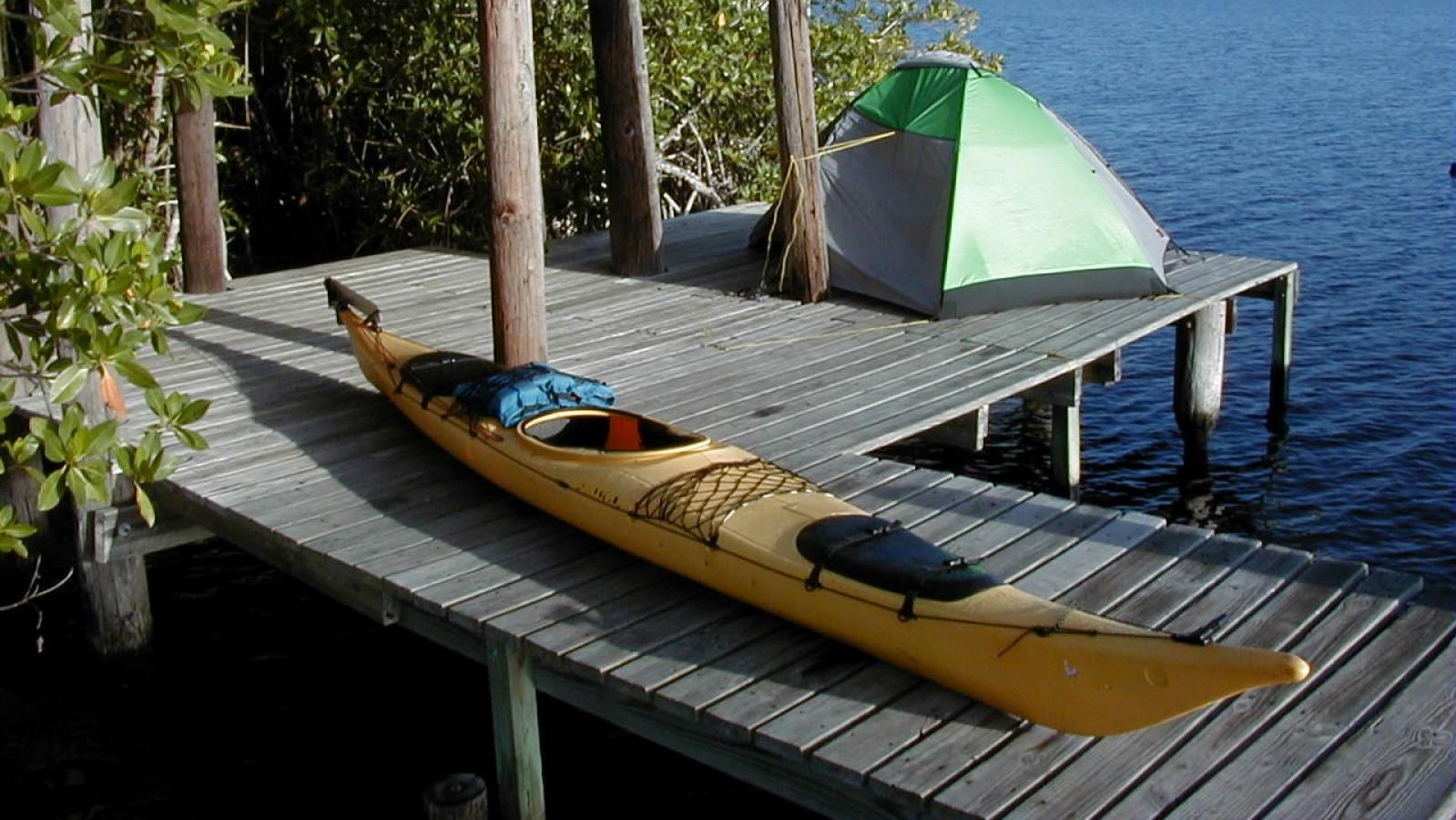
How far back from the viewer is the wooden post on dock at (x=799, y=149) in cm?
948

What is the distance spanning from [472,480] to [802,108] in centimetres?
361

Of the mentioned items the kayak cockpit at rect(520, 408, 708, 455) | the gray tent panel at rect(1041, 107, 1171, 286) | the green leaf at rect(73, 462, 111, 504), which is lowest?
the kayak cockpit at rect(520, 408, 708, 455)

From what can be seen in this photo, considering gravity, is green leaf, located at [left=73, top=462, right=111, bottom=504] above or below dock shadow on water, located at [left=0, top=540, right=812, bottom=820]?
above

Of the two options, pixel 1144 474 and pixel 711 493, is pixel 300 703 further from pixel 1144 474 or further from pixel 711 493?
pixel 1144 474

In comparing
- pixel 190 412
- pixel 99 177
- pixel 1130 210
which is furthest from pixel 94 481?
pixel 1130 210

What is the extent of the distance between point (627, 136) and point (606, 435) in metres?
3.80

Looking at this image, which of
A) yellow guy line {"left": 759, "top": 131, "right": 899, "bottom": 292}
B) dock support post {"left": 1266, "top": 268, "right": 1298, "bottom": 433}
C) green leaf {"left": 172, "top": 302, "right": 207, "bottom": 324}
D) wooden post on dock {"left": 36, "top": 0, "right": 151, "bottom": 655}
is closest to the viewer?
green leaf {"left": 172, "top": 302, "right": 207, "bottom": 324}

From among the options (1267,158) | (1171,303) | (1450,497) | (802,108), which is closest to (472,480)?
(802,108)

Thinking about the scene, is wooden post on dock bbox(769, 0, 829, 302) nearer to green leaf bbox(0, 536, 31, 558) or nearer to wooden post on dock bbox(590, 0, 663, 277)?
wooden post on dock bbox(590, 0, 663, 277)

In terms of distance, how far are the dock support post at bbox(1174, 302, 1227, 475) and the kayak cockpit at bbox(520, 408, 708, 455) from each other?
4673mm

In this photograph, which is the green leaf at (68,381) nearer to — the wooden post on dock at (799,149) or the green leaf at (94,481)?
the green leaf at (94,481)

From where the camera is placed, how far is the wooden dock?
476 centimetres

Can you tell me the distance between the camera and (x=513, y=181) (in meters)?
8.02

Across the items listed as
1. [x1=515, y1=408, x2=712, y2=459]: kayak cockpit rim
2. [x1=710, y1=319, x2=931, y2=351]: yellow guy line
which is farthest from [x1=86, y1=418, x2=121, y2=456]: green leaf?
[x1=710, y1=319, x2=931, y2=351]: yellow guy line
